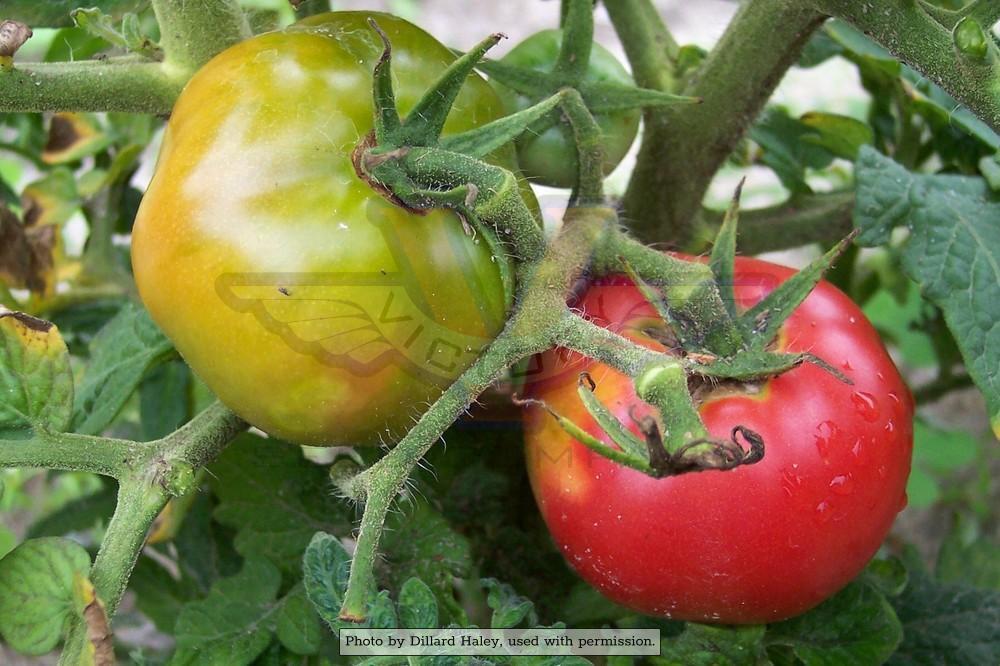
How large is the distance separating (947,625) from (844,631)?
0.20 m

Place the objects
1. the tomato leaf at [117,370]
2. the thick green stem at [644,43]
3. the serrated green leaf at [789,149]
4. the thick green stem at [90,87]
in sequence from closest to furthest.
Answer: the thick green stem at [90,87]
the tomato leaf at [117,370]
the thick green stem at [644,43]
the serrated green leaf at [789,149]

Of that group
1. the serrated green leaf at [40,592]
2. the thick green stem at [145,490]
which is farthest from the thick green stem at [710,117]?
the serrated green leaf at [40,592]

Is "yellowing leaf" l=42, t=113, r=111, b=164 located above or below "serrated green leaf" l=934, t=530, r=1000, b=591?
above

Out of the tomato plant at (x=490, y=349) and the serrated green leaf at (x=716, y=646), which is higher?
the tomato plant at (x=490, y=349)

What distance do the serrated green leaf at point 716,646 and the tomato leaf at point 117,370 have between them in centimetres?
45

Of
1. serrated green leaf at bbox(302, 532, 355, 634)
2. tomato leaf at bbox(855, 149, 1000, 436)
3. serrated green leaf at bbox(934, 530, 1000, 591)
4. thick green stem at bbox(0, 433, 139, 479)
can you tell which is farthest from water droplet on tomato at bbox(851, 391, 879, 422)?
serrated green leaf at bbox(934, 530, 1000, 591)

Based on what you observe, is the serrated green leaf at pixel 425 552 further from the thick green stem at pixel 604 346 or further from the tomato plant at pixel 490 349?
the thick green stem at pixel 604 346

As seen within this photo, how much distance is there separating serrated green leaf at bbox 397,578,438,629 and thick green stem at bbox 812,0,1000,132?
1.50ft

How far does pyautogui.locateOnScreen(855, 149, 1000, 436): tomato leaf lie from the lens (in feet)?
2.45

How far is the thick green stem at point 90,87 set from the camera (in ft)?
2.28

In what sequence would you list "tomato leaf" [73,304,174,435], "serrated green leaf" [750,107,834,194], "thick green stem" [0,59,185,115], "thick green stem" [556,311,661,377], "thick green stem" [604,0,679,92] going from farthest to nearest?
"serrated green leaf" [750,107,834,194] < "thick green stem" [604,0,679,92] < "tomato leaf" [73,304,174,435] < "thick green stem" [0,59,185,115] < "thick green stem" [556,311,661,377]

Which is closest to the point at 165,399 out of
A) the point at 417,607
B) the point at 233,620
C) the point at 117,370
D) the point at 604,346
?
the point at 117,370

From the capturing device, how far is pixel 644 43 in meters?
0.94

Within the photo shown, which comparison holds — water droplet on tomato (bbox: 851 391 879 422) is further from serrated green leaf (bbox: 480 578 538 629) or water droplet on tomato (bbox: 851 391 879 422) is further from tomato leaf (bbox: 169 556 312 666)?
tomato leaf (bbox: 169 556 312 666)
